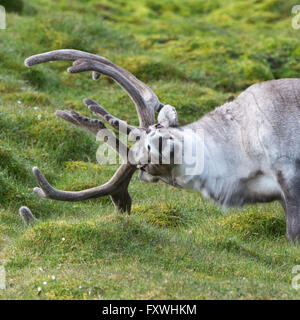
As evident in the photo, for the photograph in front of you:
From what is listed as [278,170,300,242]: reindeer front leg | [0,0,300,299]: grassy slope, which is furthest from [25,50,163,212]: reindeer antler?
[278,170,300,242]: reindeer front leg

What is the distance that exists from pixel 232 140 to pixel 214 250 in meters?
1.19

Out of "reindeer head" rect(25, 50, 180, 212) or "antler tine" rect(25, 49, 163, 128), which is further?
"antler tine" rect(25, 49, 163, 128)

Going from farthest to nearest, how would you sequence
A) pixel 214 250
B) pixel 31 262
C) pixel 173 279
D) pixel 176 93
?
1. pixel 176 93
2. pixel 214 250
3. pixel 31 262
4. pixel 173 279

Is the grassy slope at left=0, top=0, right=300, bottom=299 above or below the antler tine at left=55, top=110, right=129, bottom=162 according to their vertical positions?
below

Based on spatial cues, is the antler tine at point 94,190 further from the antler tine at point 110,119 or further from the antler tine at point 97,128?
the antler tine at point 110,119

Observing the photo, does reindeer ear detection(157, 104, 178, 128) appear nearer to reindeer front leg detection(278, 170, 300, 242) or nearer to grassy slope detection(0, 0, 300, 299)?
grassy slope detection(0, 0, 300, 299)

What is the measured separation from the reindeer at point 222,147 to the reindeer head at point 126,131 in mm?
10

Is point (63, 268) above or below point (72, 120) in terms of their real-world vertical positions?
below

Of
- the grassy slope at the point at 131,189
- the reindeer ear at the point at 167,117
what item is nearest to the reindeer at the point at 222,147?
the reindeer ear at the point at 167,117

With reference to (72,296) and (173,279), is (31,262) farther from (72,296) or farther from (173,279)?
(173,279)

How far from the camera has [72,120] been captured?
6730mm

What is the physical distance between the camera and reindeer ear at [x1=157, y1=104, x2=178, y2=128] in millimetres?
6679
